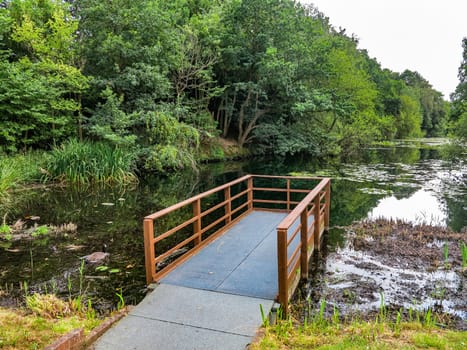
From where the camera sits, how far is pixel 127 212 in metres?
8.91

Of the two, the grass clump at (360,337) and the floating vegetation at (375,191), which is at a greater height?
the grass clump at (360,337)

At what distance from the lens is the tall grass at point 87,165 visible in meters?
12.0

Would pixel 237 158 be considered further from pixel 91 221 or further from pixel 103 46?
pixel 91 221

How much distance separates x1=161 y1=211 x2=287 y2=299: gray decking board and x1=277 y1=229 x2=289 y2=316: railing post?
0.19m

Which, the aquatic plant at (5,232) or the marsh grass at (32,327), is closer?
the marsh grass at (32,327)

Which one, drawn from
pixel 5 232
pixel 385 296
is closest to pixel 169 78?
pixel 5 232

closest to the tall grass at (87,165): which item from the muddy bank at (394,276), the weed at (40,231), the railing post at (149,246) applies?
the weed at (40,231)

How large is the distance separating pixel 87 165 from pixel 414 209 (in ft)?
34.1

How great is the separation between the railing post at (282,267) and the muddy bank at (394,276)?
2.30ft

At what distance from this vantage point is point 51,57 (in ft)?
45.8

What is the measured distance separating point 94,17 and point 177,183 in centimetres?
768

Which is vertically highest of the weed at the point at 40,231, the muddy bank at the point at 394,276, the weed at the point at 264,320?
the weed at the point at 264,320

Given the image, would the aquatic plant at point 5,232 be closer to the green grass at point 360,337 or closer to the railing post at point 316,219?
the railing post at point 316,219

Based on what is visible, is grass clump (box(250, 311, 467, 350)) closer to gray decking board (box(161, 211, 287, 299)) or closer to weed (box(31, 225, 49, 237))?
gray decking board (box(161, 211, 287, 299))
